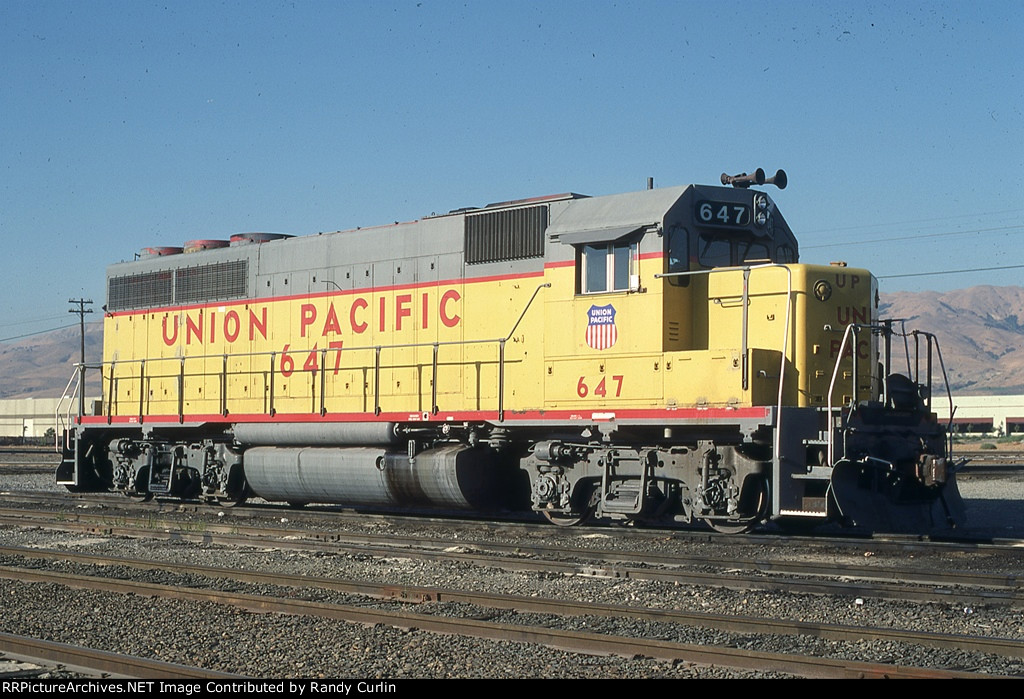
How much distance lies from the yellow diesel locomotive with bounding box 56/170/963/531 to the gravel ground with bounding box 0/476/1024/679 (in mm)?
2861

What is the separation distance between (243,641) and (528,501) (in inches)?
313

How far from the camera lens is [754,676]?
233 inches

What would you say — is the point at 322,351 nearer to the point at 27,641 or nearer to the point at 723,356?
the point at 723,356

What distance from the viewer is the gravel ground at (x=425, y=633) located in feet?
20.2

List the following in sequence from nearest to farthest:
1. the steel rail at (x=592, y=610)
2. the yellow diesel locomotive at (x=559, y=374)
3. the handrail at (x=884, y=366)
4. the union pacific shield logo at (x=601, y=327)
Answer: the steel rail at (x=592, y=610), the handrail at (x=884, y=366), the yellow diesel locomotive at (x=559, y=374), the union pacific shield logo at (x=601, y=327)

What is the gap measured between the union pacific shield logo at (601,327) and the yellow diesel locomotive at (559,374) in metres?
0.02

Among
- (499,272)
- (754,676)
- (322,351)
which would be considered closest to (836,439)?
(499,272)

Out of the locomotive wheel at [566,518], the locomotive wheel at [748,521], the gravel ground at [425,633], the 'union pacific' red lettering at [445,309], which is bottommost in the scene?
the gravel ground at [425,633]

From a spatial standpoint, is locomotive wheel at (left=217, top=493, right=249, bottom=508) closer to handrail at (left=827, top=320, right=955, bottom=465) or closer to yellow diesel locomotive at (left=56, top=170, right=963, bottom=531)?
yellow diesel locomotive at (left=56, top=170, right=963, bottom=531)

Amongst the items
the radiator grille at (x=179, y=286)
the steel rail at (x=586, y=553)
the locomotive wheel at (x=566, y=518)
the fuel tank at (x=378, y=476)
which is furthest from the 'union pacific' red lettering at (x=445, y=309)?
the radiator grille at (x=179, y=286)

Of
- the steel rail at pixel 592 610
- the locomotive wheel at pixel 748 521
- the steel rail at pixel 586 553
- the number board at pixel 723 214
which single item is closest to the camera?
the steel rail at pixel 592 610

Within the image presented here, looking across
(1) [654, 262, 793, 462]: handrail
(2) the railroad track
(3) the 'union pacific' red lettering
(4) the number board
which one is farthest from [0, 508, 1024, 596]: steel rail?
(4) the number board

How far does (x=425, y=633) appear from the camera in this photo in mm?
7098

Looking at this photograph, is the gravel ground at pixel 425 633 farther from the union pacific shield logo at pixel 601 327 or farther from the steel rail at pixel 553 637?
the union pacific shield logo at pixel 601 327
